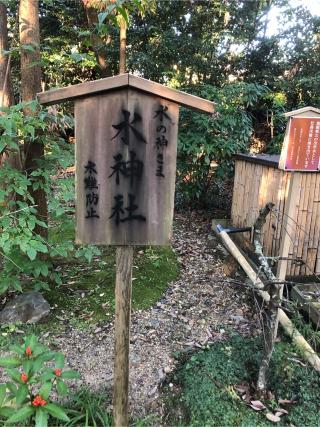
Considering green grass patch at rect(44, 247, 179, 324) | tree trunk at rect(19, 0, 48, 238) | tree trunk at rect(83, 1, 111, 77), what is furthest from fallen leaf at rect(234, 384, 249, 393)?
tree trunk at rect(83, 1, 111, 77)

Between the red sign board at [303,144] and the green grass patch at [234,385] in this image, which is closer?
the green grass patch at [234,385]

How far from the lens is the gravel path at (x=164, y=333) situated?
331 centimetres

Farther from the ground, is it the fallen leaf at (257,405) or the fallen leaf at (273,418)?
the fallen leaf at (257,405)

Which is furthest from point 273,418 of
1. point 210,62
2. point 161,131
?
point 210,62

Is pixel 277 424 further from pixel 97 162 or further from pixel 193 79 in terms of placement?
pixel 193 79

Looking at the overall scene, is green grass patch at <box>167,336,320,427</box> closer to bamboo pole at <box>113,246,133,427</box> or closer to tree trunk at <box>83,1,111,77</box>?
bamboo pole at <box>113,246,133,427</box>

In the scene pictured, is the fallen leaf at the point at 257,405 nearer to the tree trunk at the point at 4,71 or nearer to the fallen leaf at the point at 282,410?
the fallen leaf at the point at 282,410

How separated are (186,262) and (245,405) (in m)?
2.93

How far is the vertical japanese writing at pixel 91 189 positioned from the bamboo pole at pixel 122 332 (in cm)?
40

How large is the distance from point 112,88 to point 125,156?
0.44 metres

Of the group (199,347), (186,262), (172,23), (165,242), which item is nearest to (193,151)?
(186,262)

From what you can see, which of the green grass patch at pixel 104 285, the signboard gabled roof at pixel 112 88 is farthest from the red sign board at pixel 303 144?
the green grass patch at pixel 104 285

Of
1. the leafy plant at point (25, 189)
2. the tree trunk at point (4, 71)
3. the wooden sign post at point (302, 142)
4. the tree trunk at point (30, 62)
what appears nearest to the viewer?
the leafy plant at point (25, 189)

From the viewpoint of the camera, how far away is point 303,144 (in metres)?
3.68
